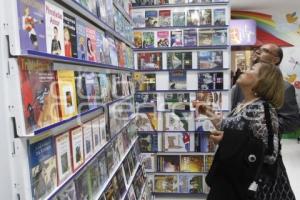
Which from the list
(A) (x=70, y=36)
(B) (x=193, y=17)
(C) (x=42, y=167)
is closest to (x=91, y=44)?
(A) (x=70, y=36)

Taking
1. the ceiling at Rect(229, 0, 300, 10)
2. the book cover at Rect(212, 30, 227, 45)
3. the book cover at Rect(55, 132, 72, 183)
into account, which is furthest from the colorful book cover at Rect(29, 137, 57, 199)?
the ceiling at Rect(229, 0, 300, 10)

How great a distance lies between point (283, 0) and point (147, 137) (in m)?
4.93

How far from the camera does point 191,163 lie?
3818mm

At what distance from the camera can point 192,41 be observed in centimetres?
367

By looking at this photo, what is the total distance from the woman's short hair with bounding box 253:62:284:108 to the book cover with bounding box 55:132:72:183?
1.21 meters

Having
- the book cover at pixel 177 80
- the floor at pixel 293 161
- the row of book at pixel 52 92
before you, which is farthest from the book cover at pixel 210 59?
the row of book at pixel 52 92

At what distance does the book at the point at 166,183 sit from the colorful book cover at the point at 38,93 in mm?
2842

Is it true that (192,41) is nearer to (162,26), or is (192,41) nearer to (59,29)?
(162,26)

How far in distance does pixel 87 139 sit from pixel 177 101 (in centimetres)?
223

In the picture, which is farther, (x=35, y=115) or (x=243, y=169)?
(x=243, y=169)

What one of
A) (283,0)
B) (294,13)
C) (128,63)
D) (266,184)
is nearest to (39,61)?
(266,184)

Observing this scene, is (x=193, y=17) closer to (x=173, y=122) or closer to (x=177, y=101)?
(x=177, y=101)

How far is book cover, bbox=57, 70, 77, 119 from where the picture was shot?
1.30m

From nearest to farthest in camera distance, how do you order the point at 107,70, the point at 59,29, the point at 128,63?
the point at 59,29 < the point at 107,70 < the point at 128,63
